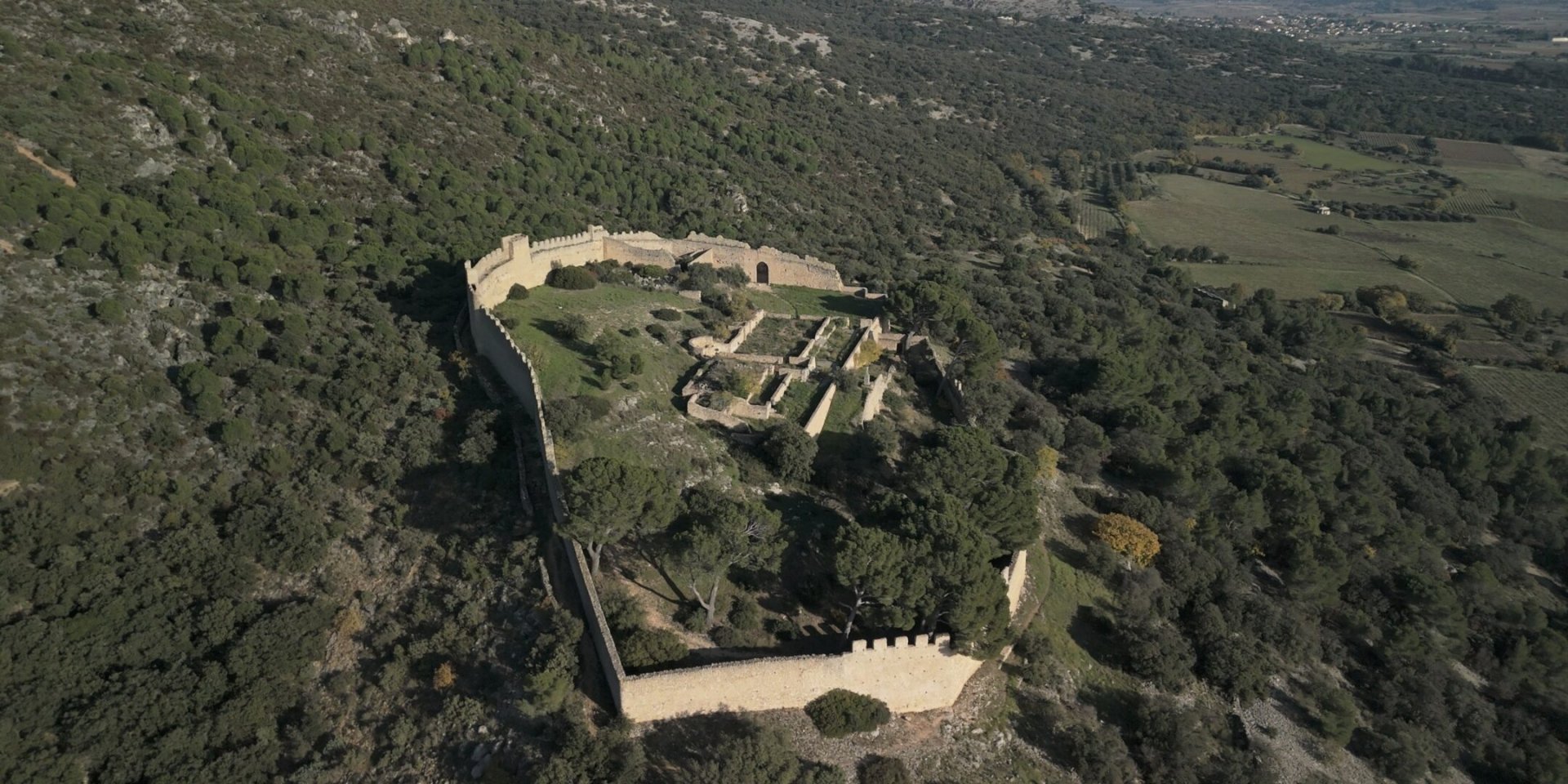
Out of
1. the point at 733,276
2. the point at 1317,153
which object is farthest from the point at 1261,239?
the point at 733,276

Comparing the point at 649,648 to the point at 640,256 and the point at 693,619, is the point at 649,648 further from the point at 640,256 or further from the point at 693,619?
the point at 640,256

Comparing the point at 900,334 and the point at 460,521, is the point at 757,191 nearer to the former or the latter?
the point at 900,334

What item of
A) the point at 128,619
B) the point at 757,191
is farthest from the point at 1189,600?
the point at 757,191

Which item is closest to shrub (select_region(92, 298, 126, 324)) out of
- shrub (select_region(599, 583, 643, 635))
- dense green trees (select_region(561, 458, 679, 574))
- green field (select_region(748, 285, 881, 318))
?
dense green trees (select_region(561, 458, 679, 574))

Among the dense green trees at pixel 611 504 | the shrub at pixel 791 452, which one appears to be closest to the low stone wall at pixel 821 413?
the shrub at pixel 791 452

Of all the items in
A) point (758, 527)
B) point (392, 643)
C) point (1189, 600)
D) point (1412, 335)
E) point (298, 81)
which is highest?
point (298, 81)

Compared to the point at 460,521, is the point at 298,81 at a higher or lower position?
higher
